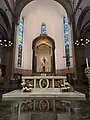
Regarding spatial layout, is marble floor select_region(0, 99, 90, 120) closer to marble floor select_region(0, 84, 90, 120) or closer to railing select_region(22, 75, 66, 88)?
marble floor select_region(0, 84, 90, 120)

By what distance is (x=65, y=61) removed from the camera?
1311cm

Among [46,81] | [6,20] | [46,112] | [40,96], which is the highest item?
[6,20]

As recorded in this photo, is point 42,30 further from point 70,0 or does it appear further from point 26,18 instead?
point 70,0

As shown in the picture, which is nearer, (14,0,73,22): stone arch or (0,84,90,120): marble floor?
(0,84,90,120): marble floor

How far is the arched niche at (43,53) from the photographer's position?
13.1 metres

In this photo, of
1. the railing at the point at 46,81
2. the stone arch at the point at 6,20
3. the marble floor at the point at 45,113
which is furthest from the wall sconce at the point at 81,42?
the marble floor at the point at 45,113

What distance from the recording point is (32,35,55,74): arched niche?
13.1 m

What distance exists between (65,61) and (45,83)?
681 cm

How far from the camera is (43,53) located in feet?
46.5

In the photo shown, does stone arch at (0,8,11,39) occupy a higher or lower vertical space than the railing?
higher

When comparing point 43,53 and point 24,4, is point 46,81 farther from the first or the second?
point 24,4

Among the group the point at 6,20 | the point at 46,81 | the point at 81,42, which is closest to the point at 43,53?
the point at 81,42

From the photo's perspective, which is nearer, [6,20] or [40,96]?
[40,96]

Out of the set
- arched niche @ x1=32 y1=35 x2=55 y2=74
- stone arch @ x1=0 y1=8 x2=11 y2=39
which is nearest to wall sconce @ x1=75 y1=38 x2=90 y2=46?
arched niche @ x1=32 y1=35 x2=55 y2=74
